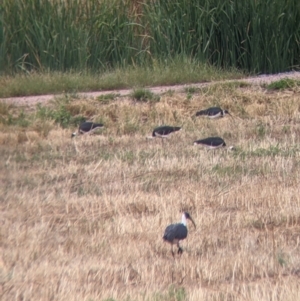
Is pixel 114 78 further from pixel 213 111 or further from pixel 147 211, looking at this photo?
pixel 147 211

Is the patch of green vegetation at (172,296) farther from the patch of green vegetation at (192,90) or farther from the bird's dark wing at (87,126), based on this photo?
the patch of green vegetation at (192,90)

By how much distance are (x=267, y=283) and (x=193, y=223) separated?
1425 mm

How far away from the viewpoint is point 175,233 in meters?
6.17

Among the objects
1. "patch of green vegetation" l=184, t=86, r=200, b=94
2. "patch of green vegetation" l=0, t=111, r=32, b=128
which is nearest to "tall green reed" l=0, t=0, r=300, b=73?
"patch of green vegetation" l=184, t=86, r=200, b=94

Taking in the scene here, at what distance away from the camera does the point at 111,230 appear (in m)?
6.69

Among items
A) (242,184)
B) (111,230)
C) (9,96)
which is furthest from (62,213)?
(9,96)

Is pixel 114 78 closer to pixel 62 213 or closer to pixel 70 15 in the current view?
pixel 70 15

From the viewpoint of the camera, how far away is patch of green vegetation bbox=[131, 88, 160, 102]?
13219mm

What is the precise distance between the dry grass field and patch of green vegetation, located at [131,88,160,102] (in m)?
1.38

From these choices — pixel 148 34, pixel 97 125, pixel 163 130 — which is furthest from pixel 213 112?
pixel 148 34

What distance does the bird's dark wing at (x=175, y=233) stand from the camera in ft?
20.2

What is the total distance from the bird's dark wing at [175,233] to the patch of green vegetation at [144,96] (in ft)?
22.9

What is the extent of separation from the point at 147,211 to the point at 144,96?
6213 mm

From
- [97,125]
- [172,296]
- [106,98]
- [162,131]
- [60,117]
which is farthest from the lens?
[106,98]
